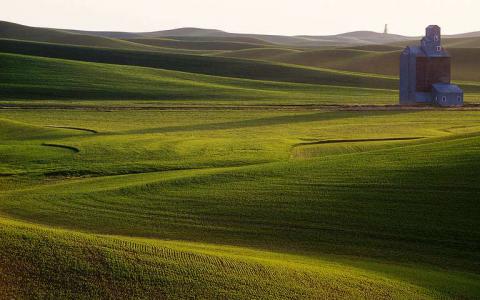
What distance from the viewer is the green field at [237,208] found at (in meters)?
15.4

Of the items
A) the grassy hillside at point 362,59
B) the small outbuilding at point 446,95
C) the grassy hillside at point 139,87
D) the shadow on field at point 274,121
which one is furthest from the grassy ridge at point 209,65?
the shadow on field at point 274,121

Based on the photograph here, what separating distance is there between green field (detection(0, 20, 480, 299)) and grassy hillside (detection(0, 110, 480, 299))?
0.06 meters

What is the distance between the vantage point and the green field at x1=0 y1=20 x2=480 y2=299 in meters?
15.4

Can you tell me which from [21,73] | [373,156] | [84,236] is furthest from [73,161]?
[21,73]

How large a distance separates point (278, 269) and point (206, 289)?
215cm

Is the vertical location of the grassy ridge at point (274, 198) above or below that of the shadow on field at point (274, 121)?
above

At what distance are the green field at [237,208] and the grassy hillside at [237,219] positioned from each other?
0.06 metres

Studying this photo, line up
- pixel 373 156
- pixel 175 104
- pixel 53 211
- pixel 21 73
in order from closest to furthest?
pixel 53 211 < pixel 373 156 < pixel 175 104 < pixel 21 73

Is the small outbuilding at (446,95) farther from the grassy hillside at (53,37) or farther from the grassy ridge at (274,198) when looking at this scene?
the grassy hillside at (53,37)

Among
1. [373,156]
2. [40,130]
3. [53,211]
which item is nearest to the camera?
[53,211]

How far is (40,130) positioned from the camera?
46438 millimetres

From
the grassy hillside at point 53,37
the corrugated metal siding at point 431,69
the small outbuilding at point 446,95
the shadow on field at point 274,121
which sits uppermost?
the grassy hillside at point 53,37

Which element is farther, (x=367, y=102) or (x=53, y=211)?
(x=367, y=102)

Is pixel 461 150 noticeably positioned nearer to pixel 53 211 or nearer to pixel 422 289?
pixel 422 289
